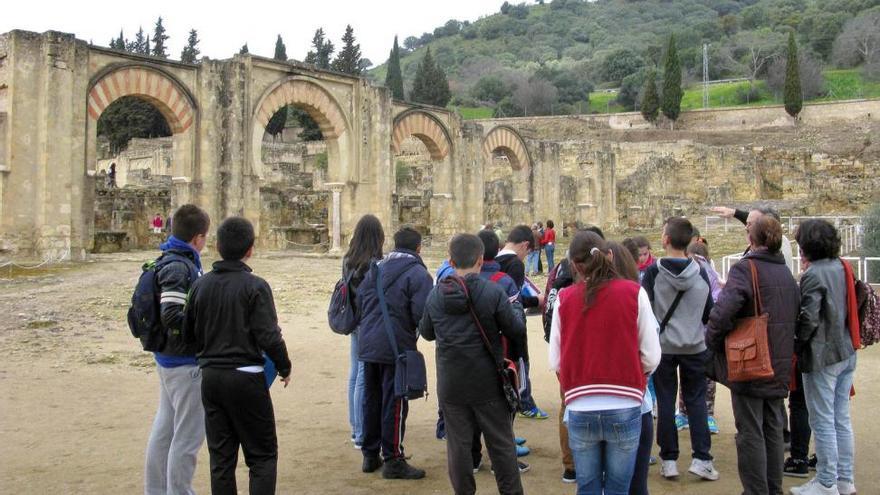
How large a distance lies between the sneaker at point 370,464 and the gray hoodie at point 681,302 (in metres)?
1.84

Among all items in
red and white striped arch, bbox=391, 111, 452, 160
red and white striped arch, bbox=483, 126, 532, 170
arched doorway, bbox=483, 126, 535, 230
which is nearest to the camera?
red and white striped arch, bbox=391, 111, 452, 160

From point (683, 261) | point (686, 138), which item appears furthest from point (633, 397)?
point (686, 138)

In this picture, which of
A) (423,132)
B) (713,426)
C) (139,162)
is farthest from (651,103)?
(713,426)

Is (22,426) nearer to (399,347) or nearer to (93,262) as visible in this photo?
(399,347)

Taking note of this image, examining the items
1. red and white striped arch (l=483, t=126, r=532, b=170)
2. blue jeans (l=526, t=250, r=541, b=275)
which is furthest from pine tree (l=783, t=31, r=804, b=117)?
blue jeans (l=526, t=250, r=541, b=275)

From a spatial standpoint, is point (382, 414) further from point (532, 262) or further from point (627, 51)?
point (627, 51)

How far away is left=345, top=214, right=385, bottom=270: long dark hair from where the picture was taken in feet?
15.5

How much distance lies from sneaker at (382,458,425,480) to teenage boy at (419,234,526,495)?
0.74 m

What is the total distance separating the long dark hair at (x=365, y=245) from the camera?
4.71m

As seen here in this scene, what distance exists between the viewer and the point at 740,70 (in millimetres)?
69125

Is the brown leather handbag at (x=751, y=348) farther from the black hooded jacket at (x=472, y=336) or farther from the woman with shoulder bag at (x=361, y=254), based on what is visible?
the woman with shoulder bag at (x=361, y=254)

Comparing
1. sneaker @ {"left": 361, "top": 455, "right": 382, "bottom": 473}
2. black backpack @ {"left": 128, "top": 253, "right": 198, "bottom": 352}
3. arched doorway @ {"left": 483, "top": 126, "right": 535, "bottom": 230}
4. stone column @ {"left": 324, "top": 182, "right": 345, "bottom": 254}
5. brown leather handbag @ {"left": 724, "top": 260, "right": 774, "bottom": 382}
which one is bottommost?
sneaker @ {"left": 361, "top": 455, "right": 382, "bottom": 473}

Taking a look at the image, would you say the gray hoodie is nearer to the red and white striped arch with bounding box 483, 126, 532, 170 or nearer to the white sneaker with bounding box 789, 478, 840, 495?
the white sneaker with bounding box 789, 478, 840, 495

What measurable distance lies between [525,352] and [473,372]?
38cm
